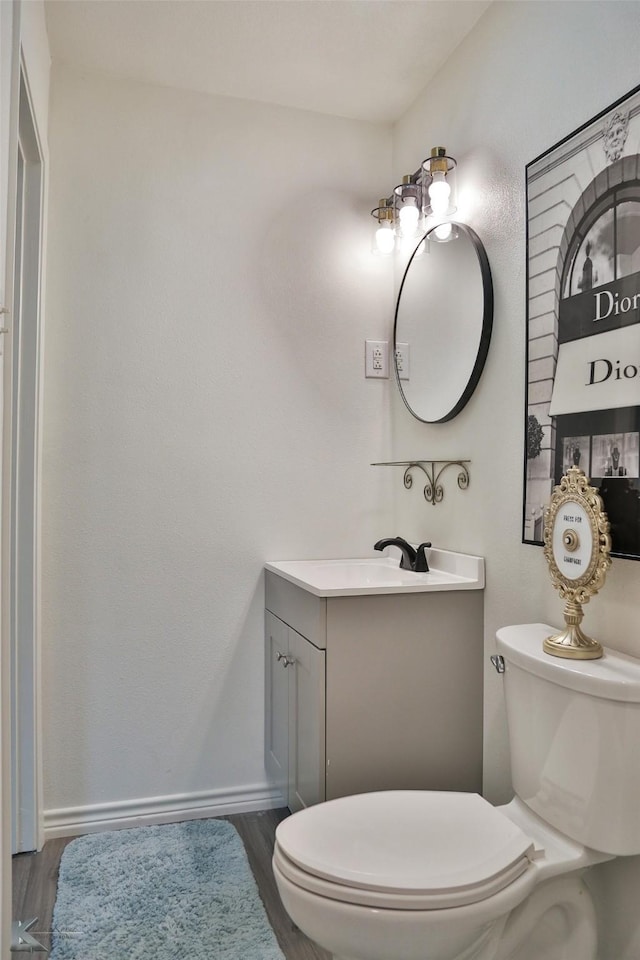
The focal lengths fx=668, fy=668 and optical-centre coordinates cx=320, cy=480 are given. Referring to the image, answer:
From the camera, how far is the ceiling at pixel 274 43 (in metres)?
1.84

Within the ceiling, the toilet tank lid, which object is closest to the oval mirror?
the ceiling

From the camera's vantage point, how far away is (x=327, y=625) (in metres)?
1.66

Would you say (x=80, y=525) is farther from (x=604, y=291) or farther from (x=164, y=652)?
(x=604, y=291)

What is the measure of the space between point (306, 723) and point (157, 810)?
0.72 m

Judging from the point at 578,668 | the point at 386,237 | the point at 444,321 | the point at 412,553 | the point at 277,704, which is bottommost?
the point at 277,704

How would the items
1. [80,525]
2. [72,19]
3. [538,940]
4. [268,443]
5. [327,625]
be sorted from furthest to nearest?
[268,443] < [80,525] < [72,19] < [327,625] < [538,940]

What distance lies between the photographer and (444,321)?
2008 mm

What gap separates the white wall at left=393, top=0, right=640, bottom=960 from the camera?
1348 mm

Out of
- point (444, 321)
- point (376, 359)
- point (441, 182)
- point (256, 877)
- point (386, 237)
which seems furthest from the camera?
point (376, 359)

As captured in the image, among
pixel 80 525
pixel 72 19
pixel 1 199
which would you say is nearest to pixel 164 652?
pixel 80 525

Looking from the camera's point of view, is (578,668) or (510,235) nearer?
(578,668)

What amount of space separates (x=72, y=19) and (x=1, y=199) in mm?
1111

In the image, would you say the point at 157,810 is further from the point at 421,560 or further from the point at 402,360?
the point at 402,360

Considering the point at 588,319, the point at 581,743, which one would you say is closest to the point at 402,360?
the point at 588,319
